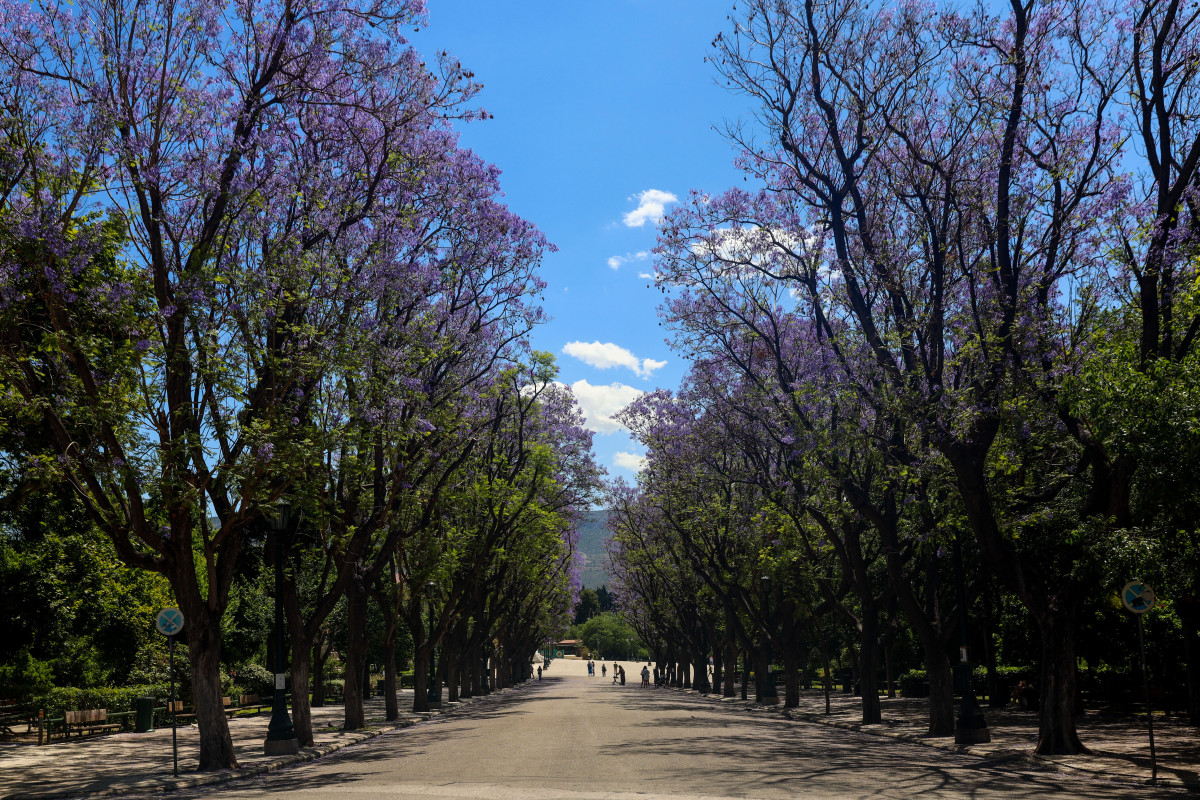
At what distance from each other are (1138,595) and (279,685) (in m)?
16.1

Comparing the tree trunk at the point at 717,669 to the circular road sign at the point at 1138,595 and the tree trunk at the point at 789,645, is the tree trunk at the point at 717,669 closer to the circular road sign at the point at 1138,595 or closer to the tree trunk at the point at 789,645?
the tree trunk at the point at 789,645

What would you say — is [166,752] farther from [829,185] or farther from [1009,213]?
[1009,213]

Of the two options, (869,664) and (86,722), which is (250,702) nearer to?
(86,722)

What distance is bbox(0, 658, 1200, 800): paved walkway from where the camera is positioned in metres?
15.2

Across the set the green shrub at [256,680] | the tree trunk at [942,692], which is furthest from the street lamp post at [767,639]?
the green shrub at [256,680]

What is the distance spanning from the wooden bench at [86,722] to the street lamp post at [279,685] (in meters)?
8.84

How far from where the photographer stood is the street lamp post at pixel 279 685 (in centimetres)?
1962

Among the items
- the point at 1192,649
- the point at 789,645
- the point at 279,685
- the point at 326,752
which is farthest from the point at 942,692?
the point at 279,685

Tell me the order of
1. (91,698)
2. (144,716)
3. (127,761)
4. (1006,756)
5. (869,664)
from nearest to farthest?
(1006,756) < (127,761) < (869,664) < (91,698) < (144,716)

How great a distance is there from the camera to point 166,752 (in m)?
21.8

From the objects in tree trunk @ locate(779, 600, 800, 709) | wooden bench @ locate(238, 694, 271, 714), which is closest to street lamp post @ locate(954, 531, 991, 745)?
tree trunk @ locate(779, 600, 800, 709)

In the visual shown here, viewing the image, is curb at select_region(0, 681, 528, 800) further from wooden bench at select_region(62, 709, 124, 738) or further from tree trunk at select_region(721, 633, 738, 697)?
tree trunk at select_region(721, 633, 738, 697)

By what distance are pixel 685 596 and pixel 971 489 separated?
35272mm

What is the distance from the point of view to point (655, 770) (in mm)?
15102
